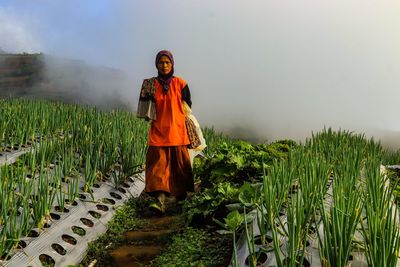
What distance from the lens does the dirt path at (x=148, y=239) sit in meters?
3.29

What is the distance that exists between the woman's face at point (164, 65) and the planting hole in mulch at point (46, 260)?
2.03 m

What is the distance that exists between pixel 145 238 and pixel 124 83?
27.9 metres

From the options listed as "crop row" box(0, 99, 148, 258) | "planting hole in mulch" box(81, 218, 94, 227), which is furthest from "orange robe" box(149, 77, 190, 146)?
"planting hole in mulch" box(81, 218, 94, 227)

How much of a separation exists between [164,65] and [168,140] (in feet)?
2.43

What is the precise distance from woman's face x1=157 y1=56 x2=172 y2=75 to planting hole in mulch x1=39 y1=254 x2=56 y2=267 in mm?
2031

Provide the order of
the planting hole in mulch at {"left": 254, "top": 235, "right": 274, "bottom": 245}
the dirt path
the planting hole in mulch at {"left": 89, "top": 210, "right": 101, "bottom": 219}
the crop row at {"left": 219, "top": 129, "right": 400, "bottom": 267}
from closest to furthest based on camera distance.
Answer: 1. the crop row at {"left": 219, "top": 129, "right": 400, "bottom": 267}
2. the planting hole in mulch at {"left": 254, "top": 235, "right": 274, "bottom": 245}
3. the dirt path
4. the planting hole in mulch at {"left": 89, "top": 210, "right": 101, "bottom": 219}

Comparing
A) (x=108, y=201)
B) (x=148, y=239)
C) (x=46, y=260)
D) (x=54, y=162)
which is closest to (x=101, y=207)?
(x=108, y=201)

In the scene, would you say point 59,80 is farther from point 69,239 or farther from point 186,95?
point 69,239

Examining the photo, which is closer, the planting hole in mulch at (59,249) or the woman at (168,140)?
the planting hole in mulch at (59,249)

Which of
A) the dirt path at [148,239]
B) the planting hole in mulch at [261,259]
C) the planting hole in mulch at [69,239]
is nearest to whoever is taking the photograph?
the planting hole in mulch at [261,259]

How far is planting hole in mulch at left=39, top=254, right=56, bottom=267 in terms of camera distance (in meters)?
3.07

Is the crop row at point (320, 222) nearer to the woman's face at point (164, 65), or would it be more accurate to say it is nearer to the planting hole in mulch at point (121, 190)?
the woman's face at point (164, 65)

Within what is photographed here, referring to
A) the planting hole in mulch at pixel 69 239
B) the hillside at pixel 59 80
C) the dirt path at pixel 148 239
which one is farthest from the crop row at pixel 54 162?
the hillside at pixel 59 80

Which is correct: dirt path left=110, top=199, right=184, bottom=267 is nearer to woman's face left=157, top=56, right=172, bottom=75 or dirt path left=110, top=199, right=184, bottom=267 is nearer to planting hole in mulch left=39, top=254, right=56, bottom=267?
planting hole in mulch left=39, top=254, right=56, bottom=267
